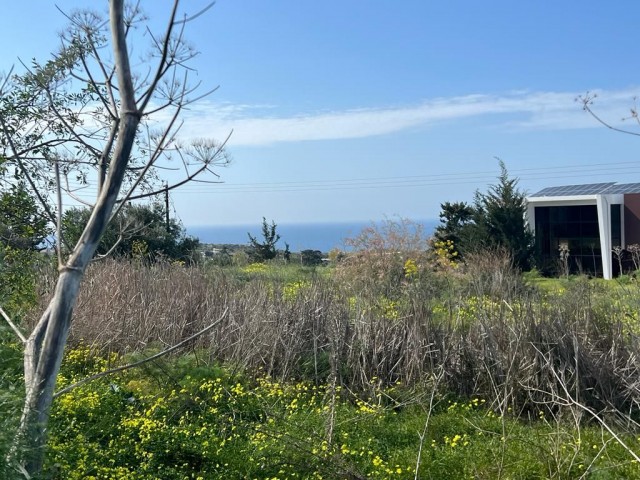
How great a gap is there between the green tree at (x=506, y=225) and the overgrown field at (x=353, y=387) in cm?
1582

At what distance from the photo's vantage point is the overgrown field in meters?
4.87

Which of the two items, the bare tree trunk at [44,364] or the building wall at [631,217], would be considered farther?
the building wall at [631,217]

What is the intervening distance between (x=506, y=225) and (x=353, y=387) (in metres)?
19.3

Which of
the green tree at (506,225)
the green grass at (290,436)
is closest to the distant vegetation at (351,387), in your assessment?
the green grass at (290,436)

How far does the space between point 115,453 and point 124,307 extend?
4.46 m

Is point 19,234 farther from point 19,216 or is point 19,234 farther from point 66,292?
→ point 66,292

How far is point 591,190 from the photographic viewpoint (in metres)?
27.8

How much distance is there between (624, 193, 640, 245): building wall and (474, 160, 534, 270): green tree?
4491mm

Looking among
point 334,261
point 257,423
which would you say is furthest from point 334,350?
point 334,261

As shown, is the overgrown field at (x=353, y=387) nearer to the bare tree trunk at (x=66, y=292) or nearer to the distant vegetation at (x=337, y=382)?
the distant vegetation at (x=337, y=382)

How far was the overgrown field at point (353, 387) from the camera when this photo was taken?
4.87m

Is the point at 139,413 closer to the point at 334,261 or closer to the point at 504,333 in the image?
the point at 504,333

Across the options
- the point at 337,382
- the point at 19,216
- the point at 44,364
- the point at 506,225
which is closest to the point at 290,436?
the point at 337,382

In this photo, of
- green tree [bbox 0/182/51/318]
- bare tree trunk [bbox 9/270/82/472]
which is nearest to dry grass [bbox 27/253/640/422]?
green tree [bbox 0/182/51/318]
